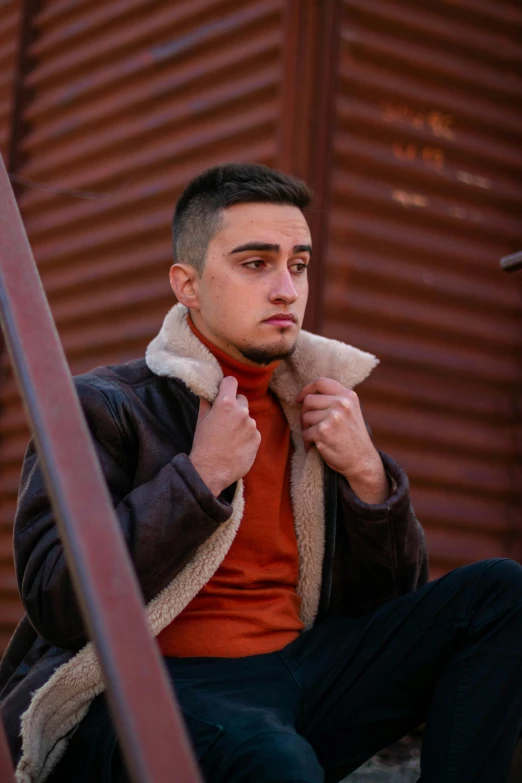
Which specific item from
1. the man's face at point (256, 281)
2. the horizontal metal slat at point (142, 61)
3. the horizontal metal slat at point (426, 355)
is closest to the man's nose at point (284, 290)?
the man's face at point (256, 281)

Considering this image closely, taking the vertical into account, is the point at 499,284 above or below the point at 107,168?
below

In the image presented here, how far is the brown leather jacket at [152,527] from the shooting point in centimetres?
177

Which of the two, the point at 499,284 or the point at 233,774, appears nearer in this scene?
A: the point at 233,774

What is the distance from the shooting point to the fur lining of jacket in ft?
5.96

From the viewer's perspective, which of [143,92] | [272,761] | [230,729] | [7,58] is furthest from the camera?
[7,58]

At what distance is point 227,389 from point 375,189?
2097 mm

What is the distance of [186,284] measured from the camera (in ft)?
7.88

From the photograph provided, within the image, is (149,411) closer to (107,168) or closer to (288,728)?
(288,728)

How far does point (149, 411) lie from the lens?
2.09 metres

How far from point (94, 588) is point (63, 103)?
13.9ft

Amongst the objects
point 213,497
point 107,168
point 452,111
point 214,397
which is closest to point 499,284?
point 452,111

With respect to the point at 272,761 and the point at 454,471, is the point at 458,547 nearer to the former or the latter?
the point at 454,471

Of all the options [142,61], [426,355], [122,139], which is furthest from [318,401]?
[142,61]

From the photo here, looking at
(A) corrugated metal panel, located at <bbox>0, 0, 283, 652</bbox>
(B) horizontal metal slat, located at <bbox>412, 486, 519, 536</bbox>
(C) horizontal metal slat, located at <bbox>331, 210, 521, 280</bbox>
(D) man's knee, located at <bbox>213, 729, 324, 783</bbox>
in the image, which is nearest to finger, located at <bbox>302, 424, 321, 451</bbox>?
(D) man's knee, located at <bbox>213, 729, 324, 783</bbox>
